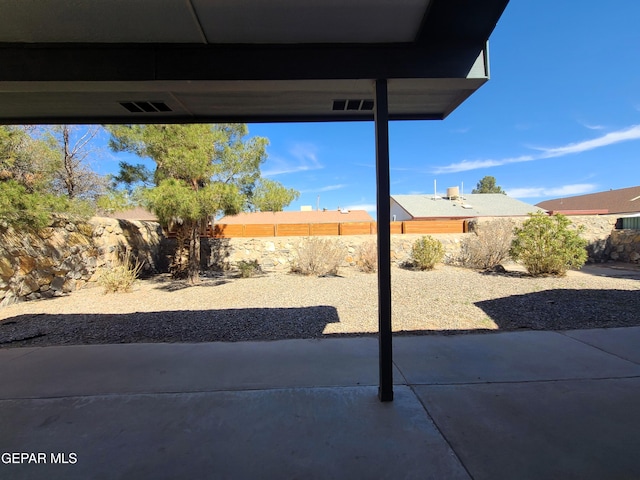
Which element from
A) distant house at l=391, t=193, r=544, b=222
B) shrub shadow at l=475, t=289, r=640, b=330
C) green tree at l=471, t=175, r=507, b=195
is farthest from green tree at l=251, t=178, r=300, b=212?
green tree at l=471, t=175, r=507, b=195

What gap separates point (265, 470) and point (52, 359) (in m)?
3.59

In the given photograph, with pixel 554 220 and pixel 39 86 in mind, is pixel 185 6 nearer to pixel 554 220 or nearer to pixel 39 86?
pixel 39 86

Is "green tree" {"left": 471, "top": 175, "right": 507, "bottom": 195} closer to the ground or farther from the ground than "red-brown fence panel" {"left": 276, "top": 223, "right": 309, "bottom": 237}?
farther from the ground

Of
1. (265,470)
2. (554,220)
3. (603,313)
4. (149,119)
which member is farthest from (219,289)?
(554,220)

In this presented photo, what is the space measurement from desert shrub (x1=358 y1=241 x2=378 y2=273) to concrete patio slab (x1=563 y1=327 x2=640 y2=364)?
26.2 feet

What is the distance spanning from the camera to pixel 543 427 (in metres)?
2.65

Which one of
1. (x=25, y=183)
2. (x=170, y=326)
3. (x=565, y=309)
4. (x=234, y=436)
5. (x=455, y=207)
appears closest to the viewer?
(x=234, y=436)

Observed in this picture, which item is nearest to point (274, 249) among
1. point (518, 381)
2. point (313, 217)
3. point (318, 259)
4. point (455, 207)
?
point (318, 259)

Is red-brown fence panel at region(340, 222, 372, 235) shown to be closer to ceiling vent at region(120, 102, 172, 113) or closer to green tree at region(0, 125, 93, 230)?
green tree at region(0, 125, 93, 230)

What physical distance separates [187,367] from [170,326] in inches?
87.1

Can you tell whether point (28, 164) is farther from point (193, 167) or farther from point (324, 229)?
point (324, 229)

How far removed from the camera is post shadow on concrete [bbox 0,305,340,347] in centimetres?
527

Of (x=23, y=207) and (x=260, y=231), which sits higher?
(x=23, y=207)

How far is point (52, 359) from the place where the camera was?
4.28 metres
